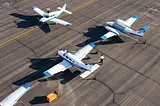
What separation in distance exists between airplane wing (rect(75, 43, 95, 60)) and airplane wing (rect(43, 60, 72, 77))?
9.24 ft

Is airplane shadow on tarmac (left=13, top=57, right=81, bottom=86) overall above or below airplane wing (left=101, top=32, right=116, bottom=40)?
below

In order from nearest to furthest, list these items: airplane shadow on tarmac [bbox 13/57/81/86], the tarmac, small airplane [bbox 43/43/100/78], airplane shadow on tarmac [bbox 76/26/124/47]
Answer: the tarmac → small airplane [bbox 43/43/100/78] → airplane shadow on tarmac [bbox 13/57/81/86] → airplane shadow on tarmac [bbox 76/26/124/47]

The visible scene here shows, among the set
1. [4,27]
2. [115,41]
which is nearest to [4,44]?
[4,27]

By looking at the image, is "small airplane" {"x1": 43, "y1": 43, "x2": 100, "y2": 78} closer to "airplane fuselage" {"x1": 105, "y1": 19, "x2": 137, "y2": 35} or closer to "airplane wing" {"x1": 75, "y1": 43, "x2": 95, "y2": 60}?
"airplane wing" {"x1": 75, "y1": 43, "x2": 95, "y2": 60}

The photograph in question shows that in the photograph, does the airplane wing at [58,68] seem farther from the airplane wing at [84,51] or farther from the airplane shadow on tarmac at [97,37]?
the airplane shadow on tarmac at [97,37]

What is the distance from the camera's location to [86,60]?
41562mm

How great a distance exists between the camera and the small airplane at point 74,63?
36.5 m

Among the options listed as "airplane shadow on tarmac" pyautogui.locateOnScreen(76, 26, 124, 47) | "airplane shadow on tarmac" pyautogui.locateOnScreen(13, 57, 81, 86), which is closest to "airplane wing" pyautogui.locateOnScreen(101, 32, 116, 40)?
"airplane shadow on tarmac" pyautogui.locateOnScreen(76, 26, 124, 47)

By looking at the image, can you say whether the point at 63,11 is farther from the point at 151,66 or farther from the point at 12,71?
the point at 151,66

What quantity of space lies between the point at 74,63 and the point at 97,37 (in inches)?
459

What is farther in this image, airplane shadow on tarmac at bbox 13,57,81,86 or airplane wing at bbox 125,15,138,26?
airplane wing at bbox 125,15,138,26

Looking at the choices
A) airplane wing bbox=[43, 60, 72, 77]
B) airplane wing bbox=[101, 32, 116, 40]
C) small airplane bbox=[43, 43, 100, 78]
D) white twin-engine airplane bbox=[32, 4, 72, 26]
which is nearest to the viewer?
airplane wing bbox=[43, 60, 72, 77]

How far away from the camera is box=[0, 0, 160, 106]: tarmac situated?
35.4 metres

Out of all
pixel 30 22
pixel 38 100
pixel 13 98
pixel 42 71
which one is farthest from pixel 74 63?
pixel 30 22
